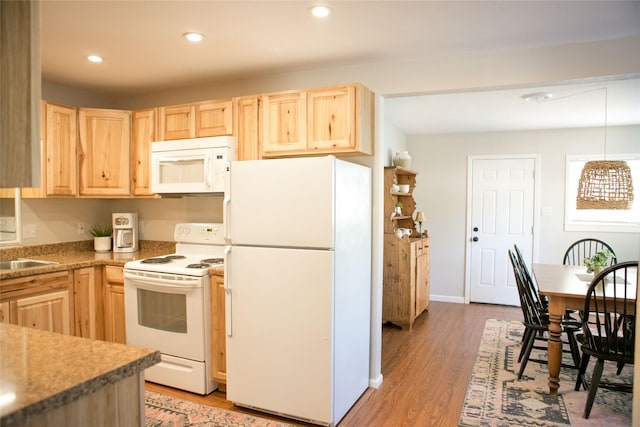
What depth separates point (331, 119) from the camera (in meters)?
2.94

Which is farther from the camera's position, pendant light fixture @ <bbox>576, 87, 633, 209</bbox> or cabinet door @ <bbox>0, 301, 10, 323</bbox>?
pendant light fixture @ <bbox>576, 87, 633, 209</bbox>

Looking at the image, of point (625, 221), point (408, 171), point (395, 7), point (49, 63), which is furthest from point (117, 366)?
point (625, 221)

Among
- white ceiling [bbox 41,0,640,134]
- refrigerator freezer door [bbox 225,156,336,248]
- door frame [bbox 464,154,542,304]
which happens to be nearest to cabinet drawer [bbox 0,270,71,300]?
refrigerator freezer door [bbox 225,156,336,248]

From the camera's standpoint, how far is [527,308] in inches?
134

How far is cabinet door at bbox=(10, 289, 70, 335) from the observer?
Result: 2.92 m

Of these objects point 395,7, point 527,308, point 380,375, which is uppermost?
point 395,7

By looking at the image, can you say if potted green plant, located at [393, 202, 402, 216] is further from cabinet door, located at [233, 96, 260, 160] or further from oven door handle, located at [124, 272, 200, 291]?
oven door handle, located at [124, 272, 200, 291]

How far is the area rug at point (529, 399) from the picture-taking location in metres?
2.70

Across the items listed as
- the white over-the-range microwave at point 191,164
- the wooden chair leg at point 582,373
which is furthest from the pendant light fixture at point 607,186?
the white over-the-range microwave at point 191,164

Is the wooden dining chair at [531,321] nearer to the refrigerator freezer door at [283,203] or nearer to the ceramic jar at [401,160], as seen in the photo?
the refrigerator freezer door at [283,203]

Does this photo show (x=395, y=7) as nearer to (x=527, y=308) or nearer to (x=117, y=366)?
(x=117, y=366)

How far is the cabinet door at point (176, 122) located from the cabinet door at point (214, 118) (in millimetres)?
63

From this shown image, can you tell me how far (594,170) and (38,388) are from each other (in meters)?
3.98

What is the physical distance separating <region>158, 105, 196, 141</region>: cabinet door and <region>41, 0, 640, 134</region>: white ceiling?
10.9 inches
